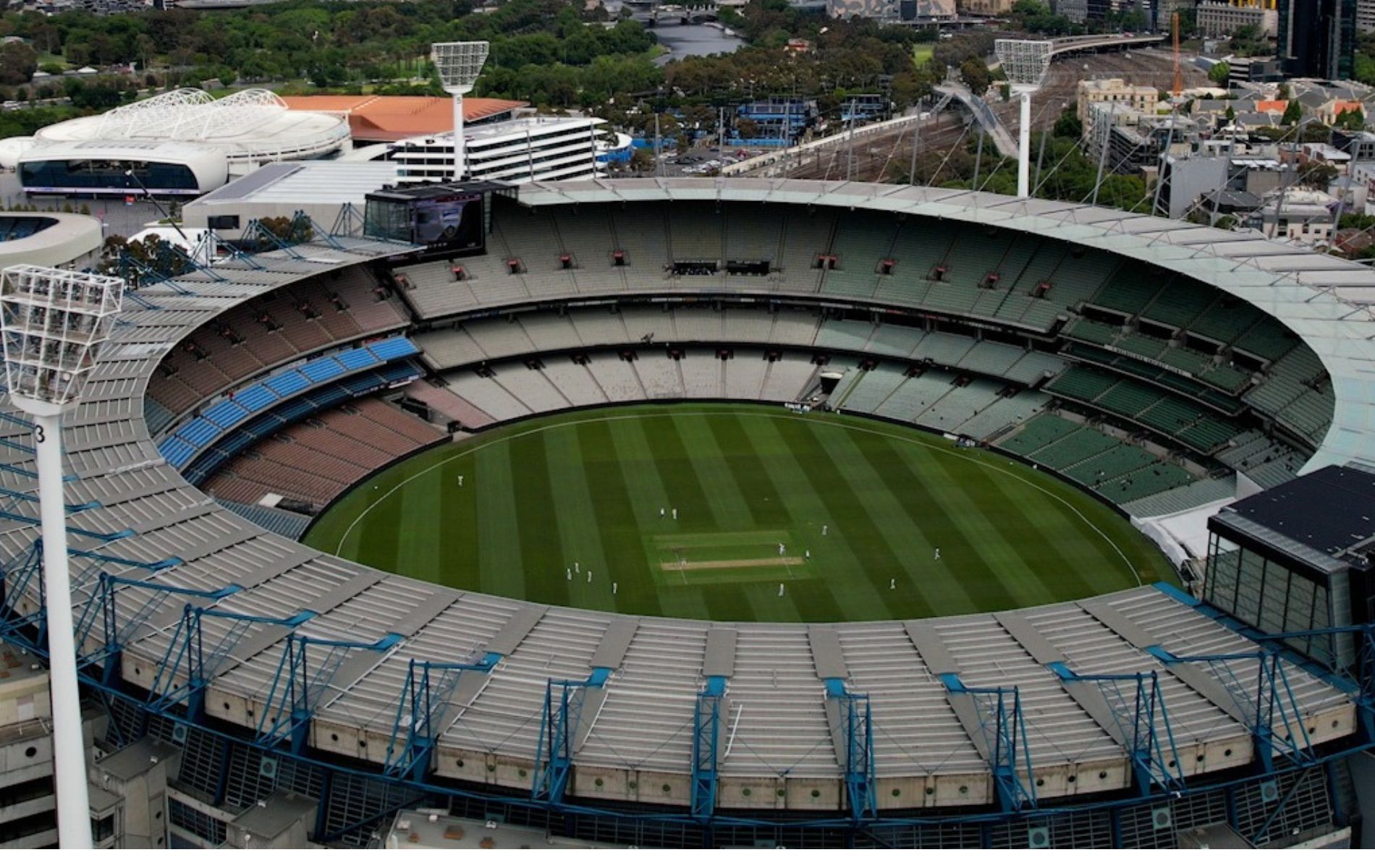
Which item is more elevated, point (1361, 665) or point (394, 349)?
point (394, 349)

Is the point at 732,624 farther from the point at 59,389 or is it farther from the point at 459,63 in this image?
the point at 459,63

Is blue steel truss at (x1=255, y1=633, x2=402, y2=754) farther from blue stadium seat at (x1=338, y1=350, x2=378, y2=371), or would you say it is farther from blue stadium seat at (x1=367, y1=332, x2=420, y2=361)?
blue stadium seat at (x1=367, y1=332, x2=420, y2=361)

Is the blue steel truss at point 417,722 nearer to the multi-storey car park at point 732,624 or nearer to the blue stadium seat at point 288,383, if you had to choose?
the multi-storey car park at point 732,624

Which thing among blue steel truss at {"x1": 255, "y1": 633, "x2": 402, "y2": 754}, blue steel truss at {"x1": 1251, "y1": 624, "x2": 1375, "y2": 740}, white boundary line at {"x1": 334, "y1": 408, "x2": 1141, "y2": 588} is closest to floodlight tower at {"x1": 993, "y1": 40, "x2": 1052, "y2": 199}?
white boundary line at {"x1": 334, "y1": 408, "x2": 1141, "y2": 588}

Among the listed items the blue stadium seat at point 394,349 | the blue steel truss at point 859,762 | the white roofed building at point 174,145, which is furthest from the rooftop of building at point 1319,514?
the white roofed building at point 174,145

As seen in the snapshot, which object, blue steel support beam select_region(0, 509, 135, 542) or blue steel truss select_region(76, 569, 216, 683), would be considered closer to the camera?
blue steel truss select_region(76, 569, 216, 683)

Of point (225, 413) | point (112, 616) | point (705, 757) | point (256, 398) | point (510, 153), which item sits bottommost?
point (705, 757)

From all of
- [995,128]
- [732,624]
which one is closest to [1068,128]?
[995,128]
